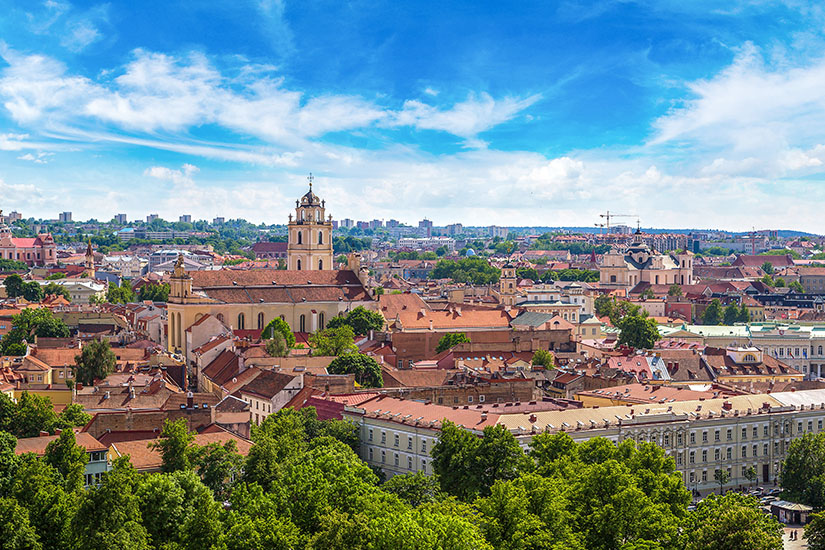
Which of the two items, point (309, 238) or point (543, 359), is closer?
point (543, 359)

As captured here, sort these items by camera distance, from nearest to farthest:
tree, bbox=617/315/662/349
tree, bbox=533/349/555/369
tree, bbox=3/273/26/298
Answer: tree, bbox=533/349/555/369 → tree, bbox=617/315/662/349 → tree, bbox=3/273/26/298

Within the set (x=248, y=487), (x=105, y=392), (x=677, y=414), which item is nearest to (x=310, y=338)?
(x=105, y=392)

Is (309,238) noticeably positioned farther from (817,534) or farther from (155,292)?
(817,534)

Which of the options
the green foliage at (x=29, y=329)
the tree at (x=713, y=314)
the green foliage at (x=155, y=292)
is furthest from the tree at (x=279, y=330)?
the tree at (x=713, y=314)

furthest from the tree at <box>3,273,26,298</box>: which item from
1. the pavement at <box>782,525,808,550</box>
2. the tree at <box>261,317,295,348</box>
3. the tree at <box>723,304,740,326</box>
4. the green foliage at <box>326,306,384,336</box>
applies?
the pavement at <box>782,525,808,550</box>

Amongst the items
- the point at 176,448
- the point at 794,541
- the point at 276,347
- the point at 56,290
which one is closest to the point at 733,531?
the point at 794,541

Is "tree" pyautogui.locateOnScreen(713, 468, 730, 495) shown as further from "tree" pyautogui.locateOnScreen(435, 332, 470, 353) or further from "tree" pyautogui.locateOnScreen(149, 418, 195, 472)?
"tree" pyautogui.locateOnScreen(435, 332, 470, 353)
